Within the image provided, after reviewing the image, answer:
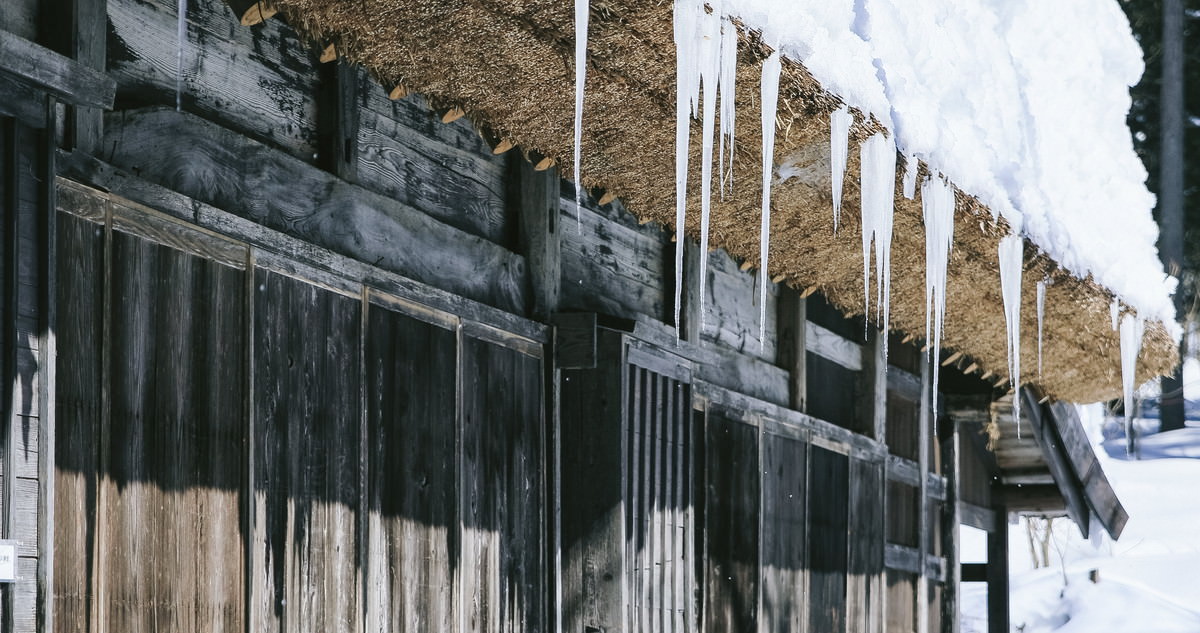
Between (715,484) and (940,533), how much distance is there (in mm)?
3615

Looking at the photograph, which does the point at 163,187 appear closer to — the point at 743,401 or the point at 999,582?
the point at 743,401

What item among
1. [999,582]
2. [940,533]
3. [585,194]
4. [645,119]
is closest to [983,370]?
[940,533]

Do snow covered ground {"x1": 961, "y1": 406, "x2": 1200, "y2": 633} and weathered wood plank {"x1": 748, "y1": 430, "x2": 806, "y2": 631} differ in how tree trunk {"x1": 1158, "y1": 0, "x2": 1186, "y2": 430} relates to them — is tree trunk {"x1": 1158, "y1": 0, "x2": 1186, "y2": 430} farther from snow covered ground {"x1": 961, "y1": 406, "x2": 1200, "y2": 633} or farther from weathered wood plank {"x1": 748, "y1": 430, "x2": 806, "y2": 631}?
weathered wood plank {"x1": 748, "y1": 430, "x2": 806, "y2": 631}

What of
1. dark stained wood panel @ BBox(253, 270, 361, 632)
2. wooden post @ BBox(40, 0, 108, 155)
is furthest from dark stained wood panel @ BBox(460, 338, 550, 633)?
wooden post @ BBox(40, 0, 108, 155)

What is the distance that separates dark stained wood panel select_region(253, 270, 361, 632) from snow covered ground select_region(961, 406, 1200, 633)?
8.51m

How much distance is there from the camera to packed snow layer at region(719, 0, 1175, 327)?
4441 millimetres

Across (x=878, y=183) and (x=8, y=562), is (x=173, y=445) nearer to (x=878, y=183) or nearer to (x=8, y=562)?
(x=8, y=562)

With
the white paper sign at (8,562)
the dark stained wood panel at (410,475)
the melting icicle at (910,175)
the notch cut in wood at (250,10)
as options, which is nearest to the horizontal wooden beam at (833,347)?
the melting icicle at (910,175)

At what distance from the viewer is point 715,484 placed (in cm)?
604

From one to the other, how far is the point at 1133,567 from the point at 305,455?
1491 centimetres

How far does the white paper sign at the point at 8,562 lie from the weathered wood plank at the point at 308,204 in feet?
3.05

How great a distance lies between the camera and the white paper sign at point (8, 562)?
108 inches

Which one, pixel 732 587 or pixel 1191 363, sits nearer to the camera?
pixel 732 587

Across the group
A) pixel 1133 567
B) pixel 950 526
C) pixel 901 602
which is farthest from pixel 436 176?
pixel 1133 567
